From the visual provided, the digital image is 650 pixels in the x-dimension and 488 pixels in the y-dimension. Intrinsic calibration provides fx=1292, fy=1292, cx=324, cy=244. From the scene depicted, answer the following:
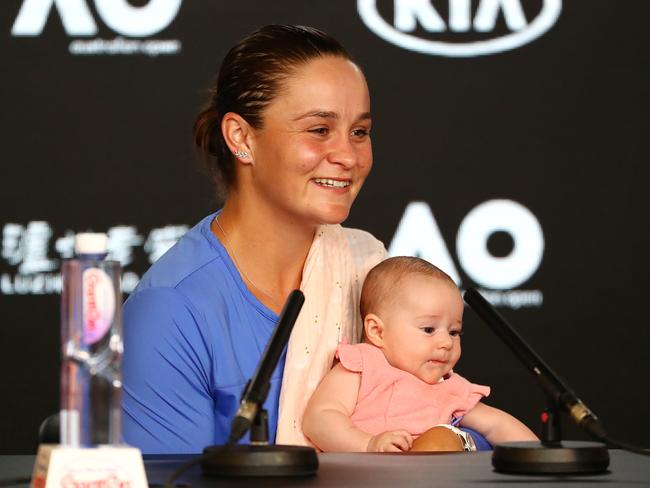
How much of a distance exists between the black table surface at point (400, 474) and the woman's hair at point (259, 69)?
34.9 inches

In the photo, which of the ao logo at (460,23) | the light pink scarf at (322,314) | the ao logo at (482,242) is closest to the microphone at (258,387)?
the light pink scarf at (322,314)

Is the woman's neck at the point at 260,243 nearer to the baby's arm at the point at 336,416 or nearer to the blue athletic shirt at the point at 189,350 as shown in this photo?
the blue athletic shirt at the point at 189,350

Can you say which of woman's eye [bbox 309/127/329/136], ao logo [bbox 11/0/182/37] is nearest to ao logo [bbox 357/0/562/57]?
ao logo [bbox 11/0/182/37]

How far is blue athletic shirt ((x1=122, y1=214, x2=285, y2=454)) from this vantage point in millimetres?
2104

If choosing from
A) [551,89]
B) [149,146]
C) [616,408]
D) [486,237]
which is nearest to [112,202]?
[149,146]

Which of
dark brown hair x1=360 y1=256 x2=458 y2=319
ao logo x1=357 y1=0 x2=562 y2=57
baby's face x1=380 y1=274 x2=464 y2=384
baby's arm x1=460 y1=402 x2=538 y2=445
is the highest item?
ao logo x1=357 y1=0 x2=562 y2=57

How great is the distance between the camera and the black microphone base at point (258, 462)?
53.8 inches

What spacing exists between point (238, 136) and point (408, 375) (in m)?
0.53

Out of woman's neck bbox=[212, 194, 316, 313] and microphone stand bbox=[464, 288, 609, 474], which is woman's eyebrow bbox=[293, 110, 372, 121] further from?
microphone stand bbox=[464, 288, 609, 474]

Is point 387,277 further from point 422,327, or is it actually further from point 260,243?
point 260,243

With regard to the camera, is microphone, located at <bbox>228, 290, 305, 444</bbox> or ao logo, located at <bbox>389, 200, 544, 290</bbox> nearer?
microphone, located at <bbox>228, 290, 305, 444</bbox>

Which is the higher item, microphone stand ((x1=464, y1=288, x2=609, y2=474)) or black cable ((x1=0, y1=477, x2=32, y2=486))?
microphone stand ((x1=464, y1=288, x2=609, y2=474))

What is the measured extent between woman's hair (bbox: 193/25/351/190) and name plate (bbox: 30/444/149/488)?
121 centimetres

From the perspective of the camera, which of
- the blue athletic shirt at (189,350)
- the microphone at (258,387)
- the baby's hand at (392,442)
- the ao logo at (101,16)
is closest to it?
the microphone at (258,387)
